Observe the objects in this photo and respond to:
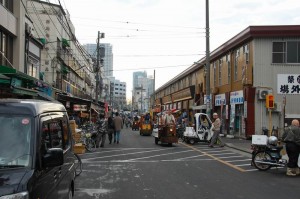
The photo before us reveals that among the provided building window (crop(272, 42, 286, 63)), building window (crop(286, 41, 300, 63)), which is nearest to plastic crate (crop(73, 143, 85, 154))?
building window (crop(272, 42, 286, 63))

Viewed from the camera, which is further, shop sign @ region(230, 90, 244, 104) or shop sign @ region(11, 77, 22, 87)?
shop sign @ region(230, 90, 244, 104)

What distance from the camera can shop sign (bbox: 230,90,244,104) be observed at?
104 ft

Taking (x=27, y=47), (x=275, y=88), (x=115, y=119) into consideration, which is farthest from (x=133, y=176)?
(x=275, y=88)

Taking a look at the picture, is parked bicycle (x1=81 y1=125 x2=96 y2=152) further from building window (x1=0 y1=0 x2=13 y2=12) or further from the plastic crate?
building window (x1=0 y1=0 x2=13 y2=12)

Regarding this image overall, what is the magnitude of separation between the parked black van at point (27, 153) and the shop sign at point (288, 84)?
86.8 feet

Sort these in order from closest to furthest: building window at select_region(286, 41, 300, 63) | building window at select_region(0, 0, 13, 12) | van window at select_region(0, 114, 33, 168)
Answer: van window at select_region(0, 114, 33, 168) → building window at select_region(0, 0, 13, 12) → building window at select_region(286, 41, 300, 63)

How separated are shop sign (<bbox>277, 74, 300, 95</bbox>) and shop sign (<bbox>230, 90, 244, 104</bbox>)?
9.14 ft

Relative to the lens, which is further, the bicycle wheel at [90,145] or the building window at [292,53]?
the building window at [292,53]

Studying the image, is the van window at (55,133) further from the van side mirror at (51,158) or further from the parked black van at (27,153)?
the van side mirror at (51,158)

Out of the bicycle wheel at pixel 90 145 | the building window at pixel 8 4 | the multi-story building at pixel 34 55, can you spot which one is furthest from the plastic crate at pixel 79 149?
the building window at pixel 8 4

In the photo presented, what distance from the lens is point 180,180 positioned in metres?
11.4

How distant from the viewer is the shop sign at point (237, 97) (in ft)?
104

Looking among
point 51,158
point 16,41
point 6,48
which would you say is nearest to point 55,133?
point 51,158

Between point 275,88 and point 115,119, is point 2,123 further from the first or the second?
point 275,88
